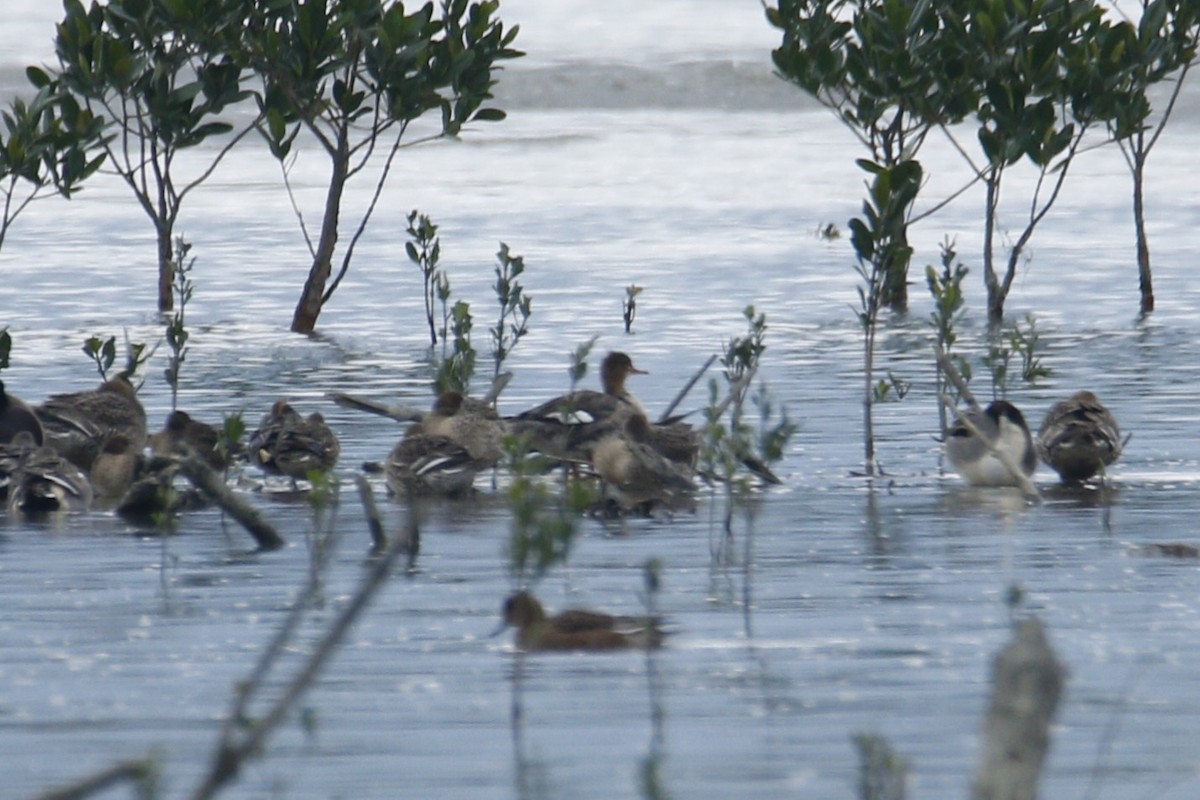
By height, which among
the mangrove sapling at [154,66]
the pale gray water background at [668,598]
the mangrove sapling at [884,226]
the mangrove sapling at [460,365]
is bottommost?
the pale gray water background at [668,598]

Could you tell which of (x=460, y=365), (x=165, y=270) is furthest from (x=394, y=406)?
(x=165, y=270)

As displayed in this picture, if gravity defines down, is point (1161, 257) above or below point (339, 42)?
below

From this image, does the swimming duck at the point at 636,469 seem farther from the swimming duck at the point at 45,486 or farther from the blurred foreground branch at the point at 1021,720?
the blurred foreground branch at the point at 1021,720

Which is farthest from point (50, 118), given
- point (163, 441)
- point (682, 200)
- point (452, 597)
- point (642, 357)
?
point (682, 200)

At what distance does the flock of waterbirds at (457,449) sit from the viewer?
1170cm

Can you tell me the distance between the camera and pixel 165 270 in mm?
23750

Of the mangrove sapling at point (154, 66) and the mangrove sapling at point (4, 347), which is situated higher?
the mangrove sapling at point (154, 66)

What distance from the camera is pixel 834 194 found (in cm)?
3962

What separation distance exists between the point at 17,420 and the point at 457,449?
2931mm

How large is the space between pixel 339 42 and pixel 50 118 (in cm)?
330

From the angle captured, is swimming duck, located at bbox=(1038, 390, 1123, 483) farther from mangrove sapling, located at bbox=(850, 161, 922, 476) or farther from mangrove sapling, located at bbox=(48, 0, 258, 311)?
mangrove sapling, located at bbox=(48, 0, 258, 311)

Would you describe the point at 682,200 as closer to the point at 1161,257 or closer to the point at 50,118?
the point at 1161,257

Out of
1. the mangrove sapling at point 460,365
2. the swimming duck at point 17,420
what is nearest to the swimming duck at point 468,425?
the mangrove sapling at point 460,365

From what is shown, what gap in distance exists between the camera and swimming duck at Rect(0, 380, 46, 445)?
13547 mm
